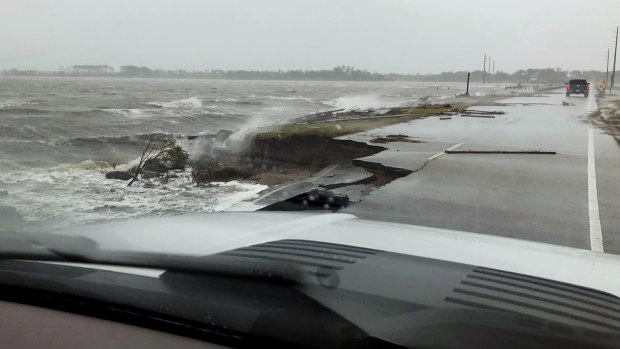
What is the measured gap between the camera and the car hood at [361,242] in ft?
8.23

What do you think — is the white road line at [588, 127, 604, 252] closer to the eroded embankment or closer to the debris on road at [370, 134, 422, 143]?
the eroded embankment

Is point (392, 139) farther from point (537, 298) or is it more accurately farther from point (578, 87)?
point (578, 87)

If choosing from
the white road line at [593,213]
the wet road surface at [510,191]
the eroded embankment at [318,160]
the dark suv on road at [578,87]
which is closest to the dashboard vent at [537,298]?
the white road line at [593,213]

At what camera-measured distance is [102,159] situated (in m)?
17.0

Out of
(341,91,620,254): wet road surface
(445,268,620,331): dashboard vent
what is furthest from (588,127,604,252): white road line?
(445,268,620,331): dashboard vent

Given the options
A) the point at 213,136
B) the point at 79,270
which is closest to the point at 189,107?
the point at 213,136

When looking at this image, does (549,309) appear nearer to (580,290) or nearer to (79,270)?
(580,290)

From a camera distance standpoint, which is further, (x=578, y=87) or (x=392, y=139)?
(x=578, y=87)

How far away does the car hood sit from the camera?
2.51 m

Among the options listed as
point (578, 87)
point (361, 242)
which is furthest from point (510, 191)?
point (578, 87)

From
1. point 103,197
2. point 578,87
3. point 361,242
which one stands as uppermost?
point 578,87

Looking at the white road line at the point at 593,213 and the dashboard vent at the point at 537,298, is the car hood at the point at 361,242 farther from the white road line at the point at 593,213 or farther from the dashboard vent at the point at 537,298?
the white road line at the point at 593,213

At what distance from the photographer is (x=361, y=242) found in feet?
9.50

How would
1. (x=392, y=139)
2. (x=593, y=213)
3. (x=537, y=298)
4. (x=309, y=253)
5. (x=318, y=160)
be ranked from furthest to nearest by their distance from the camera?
(x=392, y=139) < (x=318, y=160) < (x=593, y=213) < (x=309, y=253) < (x=537, y=298)
